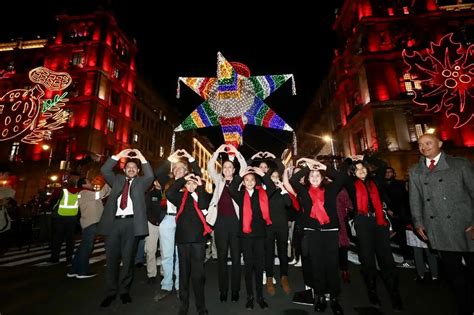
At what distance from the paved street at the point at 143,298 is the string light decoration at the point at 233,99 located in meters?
4.77

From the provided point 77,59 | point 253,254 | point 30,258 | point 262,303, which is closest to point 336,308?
point 262,303

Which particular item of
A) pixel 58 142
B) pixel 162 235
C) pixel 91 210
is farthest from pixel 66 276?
pixel 58 142

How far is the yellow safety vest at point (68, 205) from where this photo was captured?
707 cm

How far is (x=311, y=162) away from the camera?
436 centimetres

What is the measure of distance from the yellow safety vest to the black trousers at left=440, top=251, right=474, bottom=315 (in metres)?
8.40

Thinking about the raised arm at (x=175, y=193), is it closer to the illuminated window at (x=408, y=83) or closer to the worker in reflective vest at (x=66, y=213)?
the worker in reflective vest at (x=66, y=213)

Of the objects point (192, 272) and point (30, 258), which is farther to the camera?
point (30, 258)

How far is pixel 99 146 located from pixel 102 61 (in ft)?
36.8

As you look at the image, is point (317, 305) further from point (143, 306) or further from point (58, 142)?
point (58, 142)

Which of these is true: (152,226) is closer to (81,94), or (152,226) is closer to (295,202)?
(295,202)

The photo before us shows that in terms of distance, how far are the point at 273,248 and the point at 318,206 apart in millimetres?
1576

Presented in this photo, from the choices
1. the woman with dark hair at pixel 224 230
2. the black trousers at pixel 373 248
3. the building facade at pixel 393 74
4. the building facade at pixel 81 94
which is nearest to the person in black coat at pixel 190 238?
the woman with dark hair at pixel 224 230

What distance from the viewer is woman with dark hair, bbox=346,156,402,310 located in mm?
4113

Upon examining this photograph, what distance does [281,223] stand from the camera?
216 inches
